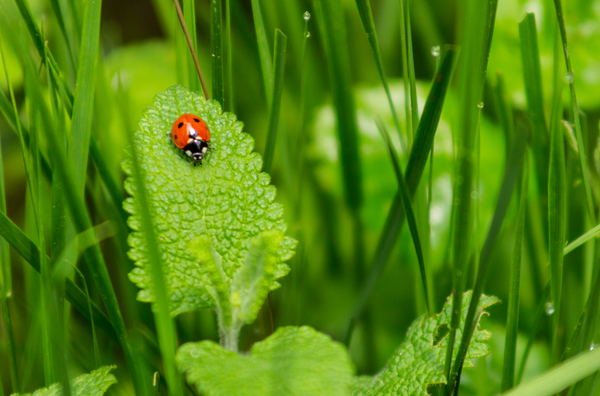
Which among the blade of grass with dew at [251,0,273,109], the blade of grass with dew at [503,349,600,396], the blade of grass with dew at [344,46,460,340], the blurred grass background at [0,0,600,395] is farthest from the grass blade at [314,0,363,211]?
the blade of grass with dew at [503,349,600,396]

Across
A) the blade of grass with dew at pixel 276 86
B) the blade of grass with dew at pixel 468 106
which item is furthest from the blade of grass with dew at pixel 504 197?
the blade of grass with dew at pixel 276 86

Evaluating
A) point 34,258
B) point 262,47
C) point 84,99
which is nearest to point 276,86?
point 262,47

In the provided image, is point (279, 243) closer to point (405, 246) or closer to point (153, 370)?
point (153, 370)

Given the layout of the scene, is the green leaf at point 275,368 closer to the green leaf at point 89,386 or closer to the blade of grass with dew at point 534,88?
the green leaf at point 89,386

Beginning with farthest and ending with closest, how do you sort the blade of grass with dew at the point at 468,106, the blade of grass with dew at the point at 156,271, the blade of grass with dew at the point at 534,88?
the blade of grass with dew at the point at 534,88
the blade of grass with dew at the point at 468,106
the blade of grass with dew at the point at 156,271

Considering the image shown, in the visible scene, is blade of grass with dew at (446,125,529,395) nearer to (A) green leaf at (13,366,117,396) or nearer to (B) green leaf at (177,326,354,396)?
(B) green leaf at (177,326,354,396)

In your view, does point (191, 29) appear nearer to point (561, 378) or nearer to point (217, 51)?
point (217, 51)

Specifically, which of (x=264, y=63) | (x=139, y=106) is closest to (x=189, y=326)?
(x=264, y=63)
